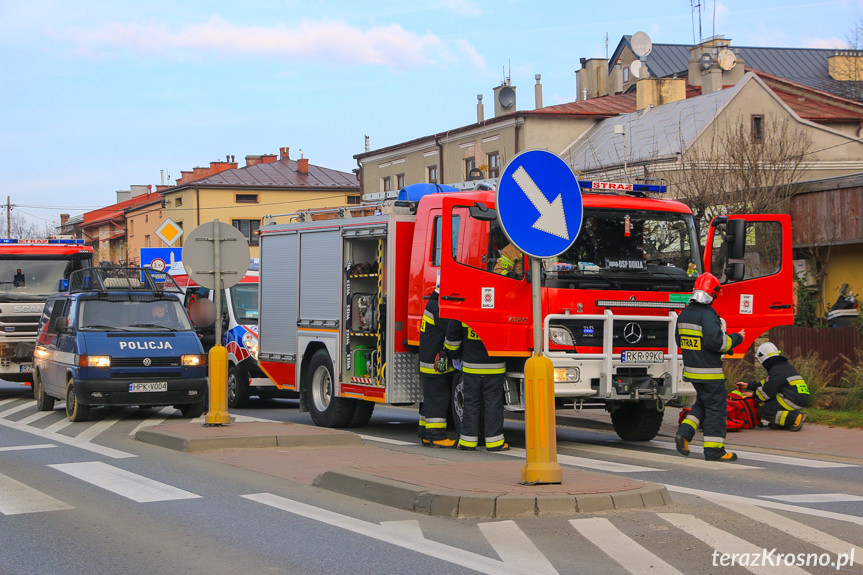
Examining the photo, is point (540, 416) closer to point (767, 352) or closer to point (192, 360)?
point (767, 352)

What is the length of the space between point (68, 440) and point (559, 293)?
6370 millimetres

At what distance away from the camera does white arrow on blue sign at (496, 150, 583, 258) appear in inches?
331

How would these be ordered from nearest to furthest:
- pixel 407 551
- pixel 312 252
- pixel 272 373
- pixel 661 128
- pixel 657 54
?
1. pixel 407 551
2. pixel 312 252
3. pixel 272 373
4. pixel 661 128
5. pixel 657 54

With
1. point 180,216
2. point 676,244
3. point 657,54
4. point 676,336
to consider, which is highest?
point 657,54

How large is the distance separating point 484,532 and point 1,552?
3.14m

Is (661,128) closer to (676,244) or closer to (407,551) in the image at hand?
(676,244)

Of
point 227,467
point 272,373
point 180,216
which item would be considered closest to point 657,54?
point 180,216

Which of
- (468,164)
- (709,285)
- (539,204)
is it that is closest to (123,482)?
(539,204)

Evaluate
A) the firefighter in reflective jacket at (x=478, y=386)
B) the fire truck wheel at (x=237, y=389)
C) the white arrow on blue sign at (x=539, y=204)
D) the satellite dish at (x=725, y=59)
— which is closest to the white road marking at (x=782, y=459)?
the firefighter in reflective jacket at (x=478, y=386)

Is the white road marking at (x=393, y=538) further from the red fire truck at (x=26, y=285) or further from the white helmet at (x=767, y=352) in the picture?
the red fire truck at (x=26, y=285)

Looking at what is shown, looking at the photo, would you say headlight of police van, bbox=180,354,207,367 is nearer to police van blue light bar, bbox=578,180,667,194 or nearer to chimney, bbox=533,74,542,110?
police van blue light bar, bbox=578,180,667,194

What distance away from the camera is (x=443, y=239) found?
12.1 metres

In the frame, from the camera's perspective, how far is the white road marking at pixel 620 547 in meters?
6.38

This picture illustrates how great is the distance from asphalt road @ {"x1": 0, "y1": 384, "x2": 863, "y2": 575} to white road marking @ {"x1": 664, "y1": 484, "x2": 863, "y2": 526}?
0.02 metres
